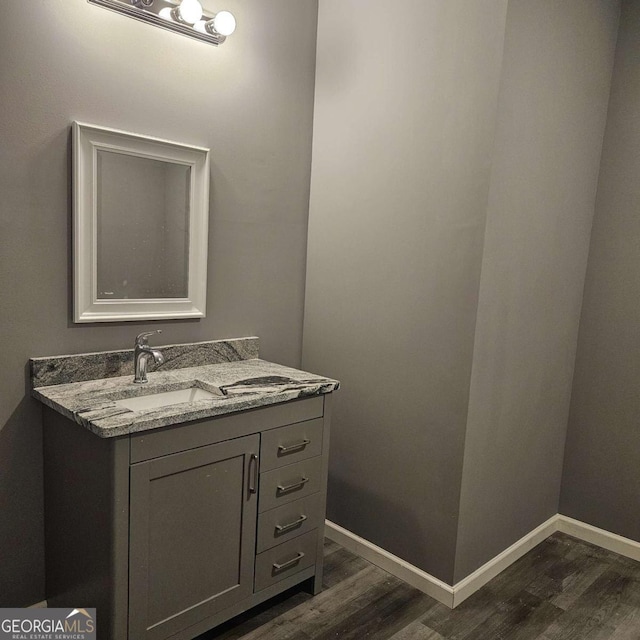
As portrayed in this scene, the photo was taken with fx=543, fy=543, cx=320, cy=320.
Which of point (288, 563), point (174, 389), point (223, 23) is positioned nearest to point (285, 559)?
point (288, 563)

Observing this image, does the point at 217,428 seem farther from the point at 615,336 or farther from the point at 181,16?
the point at 615,336

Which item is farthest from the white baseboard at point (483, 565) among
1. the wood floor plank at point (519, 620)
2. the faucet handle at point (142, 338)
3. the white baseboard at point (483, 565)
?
the faucet handle at point (142, 338)

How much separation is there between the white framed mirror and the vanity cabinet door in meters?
0.61

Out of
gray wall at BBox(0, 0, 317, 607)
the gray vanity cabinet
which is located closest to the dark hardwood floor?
the gray vanity cabinet

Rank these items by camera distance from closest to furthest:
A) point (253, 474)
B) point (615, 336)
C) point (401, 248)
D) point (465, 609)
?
point (253, 474) < point (465, 609) < point (401, 248) < point (615, 336)

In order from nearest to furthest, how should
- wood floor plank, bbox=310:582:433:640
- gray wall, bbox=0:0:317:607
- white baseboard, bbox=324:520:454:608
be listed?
gray wall, bbox=0:0:317:607 < wood floor plank, bbox=310:582:433:640 < white baseboard, bbox=324:520:454:608

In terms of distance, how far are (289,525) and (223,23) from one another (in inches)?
69.0

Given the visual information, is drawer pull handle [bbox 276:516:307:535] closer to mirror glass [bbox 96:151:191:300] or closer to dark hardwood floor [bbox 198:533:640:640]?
dark hardwood floor [bbox 198:533:640:640]

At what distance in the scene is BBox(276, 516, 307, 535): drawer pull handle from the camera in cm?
186

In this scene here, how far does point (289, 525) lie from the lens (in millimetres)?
1887

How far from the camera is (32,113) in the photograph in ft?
5.34

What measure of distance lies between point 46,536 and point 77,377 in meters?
0.54

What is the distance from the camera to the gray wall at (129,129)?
5.36 ft

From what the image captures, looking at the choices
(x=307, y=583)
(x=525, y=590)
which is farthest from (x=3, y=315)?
(x=525, y=590)
